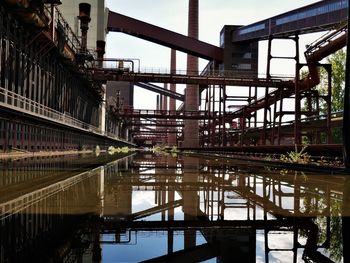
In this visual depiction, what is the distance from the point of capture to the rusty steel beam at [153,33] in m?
77.2

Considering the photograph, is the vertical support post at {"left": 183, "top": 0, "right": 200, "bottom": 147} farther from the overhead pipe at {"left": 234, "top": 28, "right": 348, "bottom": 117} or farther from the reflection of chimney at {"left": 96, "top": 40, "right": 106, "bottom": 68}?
the overhead pipe at {"left": 234, "top": 28, "right": 348, "bottom": 117}

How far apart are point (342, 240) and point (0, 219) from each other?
4.67 m

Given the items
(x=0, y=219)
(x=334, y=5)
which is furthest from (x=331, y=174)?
(x=334, y=5)

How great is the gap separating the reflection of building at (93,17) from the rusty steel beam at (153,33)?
827cm

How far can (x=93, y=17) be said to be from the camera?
67188 millimetres

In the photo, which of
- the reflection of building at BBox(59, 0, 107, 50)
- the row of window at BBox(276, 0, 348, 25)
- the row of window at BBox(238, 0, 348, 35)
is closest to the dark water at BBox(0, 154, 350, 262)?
the row of window at BBox(276, 0, 348, 25)

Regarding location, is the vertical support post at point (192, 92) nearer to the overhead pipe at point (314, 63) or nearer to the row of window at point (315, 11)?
the row of window at point (315, 11)

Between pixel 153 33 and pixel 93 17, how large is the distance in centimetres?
1397

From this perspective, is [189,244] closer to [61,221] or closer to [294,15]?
[61,221]

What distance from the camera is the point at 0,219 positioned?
6.24 meters

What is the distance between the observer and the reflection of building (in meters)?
64.2

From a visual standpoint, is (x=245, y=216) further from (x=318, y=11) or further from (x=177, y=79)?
(x=318, y=11)

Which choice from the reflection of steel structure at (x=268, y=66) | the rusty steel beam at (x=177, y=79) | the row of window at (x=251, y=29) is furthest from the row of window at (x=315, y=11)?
the row of window at (x=251, y=29)

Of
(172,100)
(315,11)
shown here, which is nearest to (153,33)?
(315,11)
